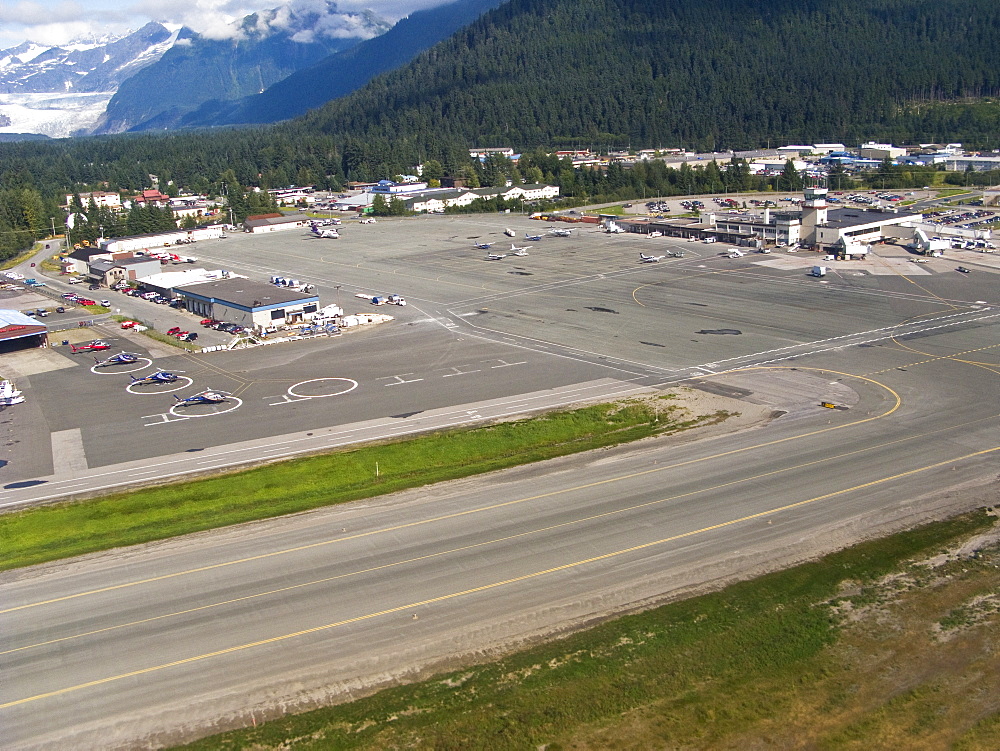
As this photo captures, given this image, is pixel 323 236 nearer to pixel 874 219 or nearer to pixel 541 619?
pixel 874 219

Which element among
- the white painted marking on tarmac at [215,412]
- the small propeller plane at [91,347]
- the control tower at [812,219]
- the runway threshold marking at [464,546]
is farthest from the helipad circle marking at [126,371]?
the control tower at [812,219]

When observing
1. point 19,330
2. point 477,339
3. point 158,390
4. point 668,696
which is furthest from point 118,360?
point 668,696

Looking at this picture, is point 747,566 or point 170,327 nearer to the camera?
point 747,566

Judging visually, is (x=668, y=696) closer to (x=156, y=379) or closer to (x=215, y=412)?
(x=215, y=412)

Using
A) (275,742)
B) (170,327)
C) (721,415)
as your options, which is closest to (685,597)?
(275,742)

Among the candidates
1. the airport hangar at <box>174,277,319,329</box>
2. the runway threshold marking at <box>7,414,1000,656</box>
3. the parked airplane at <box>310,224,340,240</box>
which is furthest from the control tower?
the parked airplane at <box>310,224,340,240</box>
